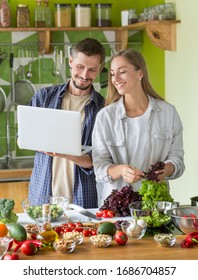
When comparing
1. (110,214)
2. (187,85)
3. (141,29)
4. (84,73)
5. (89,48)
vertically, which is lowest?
(110,214)

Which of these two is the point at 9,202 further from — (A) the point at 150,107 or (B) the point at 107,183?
(A) the point at 150,107

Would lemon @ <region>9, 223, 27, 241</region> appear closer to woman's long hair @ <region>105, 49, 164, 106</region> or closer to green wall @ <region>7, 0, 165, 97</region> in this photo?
woman's long hair @ <region>105, 49, 164, 106</region>

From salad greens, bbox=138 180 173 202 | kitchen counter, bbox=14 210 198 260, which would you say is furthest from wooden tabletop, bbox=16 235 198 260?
salad greens, bbox=138 180 173 202

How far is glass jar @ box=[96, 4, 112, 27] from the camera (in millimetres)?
4789

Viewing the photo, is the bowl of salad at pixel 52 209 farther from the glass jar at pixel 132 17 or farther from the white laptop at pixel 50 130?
the glass jar at pixel 132 17

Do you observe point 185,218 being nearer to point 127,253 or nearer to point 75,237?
point 127,253

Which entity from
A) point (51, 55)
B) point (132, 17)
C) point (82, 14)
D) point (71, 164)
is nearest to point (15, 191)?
point (71, 164)

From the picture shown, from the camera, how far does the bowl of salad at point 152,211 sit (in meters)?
2.56

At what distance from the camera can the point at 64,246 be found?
2213mm

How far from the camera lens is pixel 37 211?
2.68m

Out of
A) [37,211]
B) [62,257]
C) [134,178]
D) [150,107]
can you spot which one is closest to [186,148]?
[150,107]

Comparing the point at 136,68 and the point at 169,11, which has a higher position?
the point at 169,11

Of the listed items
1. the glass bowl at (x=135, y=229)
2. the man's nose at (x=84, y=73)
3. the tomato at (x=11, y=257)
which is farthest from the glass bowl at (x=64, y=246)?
the man's nose at (x=84, y=73)

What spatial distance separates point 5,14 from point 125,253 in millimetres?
2858
